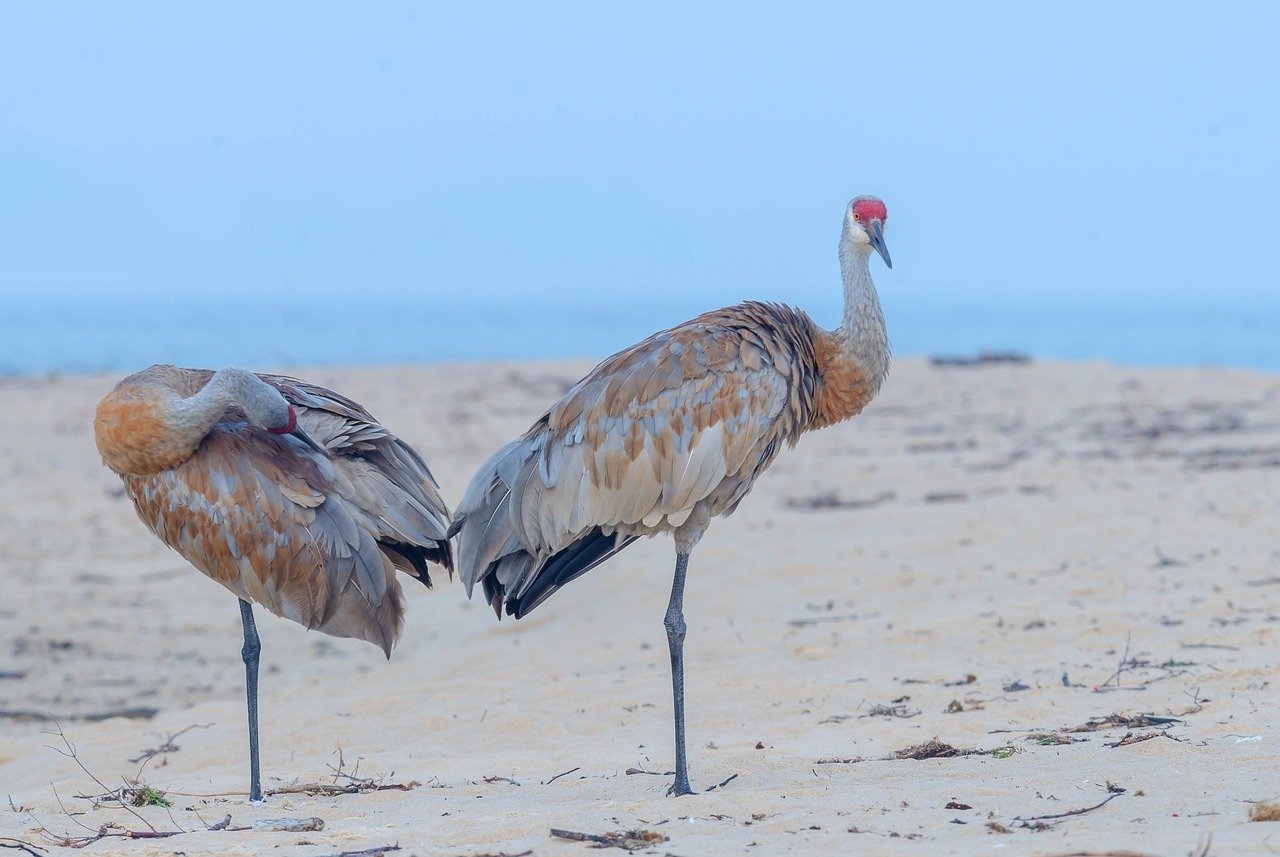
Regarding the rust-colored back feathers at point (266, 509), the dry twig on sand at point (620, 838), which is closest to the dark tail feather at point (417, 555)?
the rust-colored back feathers at point (266, 509)

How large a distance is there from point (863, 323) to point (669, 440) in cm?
97

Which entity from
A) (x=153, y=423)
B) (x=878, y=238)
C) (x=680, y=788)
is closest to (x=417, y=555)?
(x=153, y=423)

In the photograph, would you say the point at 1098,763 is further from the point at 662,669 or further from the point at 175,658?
the point at 175,658

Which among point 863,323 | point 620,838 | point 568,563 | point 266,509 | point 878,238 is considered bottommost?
point 620,838

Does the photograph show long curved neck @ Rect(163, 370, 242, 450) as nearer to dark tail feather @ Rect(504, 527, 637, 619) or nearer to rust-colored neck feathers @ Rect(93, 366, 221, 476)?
rust-colored neck feathers @ Rect(93, 366, 221, 476)

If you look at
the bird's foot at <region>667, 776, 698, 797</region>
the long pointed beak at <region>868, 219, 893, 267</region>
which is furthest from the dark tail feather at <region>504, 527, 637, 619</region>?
the long pointed beak at <region>868, 219, 893, 267</region>

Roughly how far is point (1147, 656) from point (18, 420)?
1494cm

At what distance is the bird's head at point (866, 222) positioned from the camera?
570 cm

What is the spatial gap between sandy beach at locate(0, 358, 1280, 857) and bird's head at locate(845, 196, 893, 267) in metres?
1.91

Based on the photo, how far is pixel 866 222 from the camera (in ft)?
18.8

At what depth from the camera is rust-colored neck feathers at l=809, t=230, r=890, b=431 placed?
554 centimetres

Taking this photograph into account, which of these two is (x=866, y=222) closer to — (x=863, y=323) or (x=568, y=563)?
(x=863, y=323)

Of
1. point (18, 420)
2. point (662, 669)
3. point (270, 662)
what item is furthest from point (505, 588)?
point (18, 420)

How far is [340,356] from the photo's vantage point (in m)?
41.9
